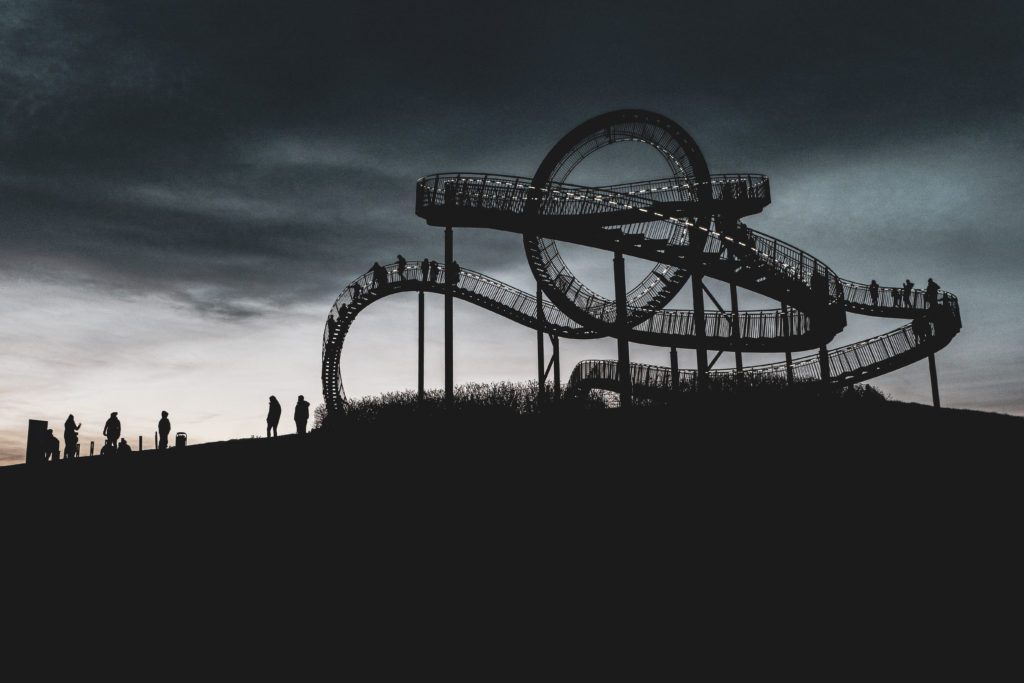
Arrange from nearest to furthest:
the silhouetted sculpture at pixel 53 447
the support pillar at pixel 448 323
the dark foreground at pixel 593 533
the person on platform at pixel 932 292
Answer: the dark foreground at pixel 593 533 < the silhouetted sculpture at pixel 53 447 < the support pillar at pixel 448 323 < the person on platform at pixel 932 292

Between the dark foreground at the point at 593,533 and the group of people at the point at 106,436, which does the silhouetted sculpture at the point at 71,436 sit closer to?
the group of people at the point at 106,436

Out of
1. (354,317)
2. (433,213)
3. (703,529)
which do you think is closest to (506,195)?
(433,213)

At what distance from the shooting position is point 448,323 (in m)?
22.6

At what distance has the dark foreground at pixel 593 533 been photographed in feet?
32.3

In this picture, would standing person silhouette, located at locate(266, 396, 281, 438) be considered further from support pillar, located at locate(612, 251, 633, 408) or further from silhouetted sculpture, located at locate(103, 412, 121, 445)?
support pillar, located at locate(612, 251, 633, 408)

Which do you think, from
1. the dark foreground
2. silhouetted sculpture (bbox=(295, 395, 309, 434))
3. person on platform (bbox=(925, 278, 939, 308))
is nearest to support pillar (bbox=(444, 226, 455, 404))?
silhouetted sculpture (bbox=(295, 395, 309, 434))

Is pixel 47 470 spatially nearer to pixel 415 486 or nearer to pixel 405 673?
pixel 415 486

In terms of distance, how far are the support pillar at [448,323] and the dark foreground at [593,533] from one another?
580 cm

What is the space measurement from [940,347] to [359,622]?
21.4 meters

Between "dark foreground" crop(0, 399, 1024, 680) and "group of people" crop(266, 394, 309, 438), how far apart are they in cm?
418

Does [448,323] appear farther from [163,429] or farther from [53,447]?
[53,447]

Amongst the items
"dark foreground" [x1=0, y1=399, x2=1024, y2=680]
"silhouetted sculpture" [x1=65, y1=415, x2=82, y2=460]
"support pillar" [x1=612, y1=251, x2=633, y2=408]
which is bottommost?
"dark foreground" [x1=0, y1=399, x2=1024, y2=680]

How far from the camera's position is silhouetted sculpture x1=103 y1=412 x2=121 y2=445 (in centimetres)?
1888

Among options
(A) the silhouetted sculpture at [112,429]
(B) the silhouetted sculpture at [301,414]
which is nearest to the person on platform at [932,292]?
(B) the silhouetted sculpture at [301,414]
